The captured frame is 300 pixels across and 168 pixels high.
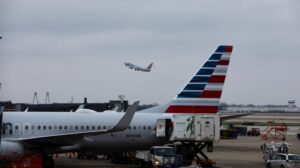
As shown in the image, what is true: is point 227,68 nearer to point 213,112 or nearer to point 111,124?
point 213,112

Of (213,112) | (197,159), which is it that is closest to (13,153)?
(197,159)

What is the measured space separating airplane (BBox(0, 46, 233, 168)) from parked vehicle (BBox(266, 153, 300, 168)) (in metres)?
5.26

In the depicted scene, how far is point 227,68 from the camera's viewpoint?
114ft

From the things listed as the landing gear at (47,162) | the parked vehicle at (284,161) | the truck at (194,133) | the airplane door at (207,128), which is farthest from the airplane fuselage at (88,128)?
the parked vehicle at (284,161)

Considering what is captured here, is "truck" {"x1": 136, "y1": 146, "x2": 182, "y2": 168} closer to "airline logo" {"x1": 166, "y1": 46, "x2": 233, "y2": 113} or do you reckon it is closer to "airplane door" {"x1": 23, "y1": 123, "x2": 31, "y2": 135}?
"airline logo" {"x1": 166, "y1": 46, "x2": 233, "y2": 113}

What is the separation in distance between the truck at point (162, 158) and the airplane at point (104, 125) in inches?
75.9

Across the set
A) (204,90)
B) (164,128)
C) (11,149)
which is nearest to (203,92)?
(204,90)

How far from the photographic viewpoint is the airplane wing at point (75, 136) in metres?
28.9

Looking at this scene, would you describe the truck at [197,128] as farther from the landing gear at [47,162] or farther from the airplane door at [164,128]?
the landing gear at [47,162]

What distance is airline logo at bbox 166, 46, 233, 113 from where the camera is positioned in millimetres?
33938

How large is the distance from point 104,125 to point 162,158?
5.66 m

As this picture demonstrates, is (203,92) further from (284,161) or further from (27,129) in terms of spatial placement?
(27,129)

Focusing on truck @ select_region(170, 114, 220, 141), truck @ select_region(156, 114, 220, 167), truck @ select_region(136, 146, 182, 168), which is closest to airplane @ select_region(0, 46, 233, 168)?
truck @ select_region(156, 114, 220, 167)

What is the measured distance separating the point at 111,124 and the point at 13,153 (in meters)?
6.35
